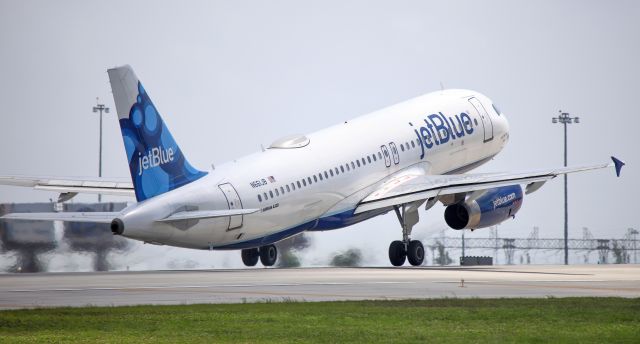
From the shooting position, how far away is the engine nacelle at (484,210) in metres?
55.9

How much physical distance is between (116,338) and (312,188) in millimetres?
28722

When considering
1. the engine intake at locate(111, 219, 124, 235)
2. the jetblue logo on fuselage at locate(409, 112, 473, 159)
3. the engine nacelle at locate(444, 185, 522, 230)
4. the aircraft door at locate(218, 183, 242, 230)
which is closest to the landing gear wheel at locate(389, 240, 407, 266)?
the engine nacelle at locate(444, 185, 522, 230)

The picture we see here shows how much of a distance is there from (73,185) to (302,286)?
61.0 feet

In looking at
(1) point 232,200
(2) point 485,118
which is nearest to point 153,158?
(1) point 232,200

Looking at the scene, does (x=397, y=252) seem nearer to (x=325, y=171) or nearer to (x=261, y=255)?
(x=325, y=171)

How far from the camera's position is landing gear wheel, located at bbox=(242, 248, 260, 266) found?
186ft

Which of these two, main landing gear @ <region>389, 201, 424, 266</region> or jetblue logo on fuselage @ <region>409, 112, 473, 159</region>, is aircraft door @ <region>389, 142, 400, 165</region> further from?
main landing gear @ <region>389, 201, 424, 266</region>

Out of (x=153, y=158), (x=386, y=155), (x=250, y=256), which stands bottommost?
(x=250, y=256)

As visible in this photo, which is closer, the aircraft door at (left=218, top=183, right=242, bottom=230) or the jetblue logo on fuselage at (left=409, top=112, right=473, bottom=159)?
the aircraft door at (left=218, top=183, right=242, bottom=230)

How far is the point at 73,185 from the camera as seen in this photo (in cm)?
5625

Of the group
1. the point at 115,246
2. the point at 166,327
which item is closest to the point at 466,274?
the point at 115,246

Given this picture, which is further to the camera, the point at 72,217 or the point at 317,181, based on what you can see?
the point at 317,181

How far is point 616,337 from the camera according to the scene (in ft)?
80.2

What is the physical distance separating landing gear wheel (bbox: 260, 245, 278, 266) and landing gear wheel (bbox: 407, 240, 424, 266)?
220 inches
